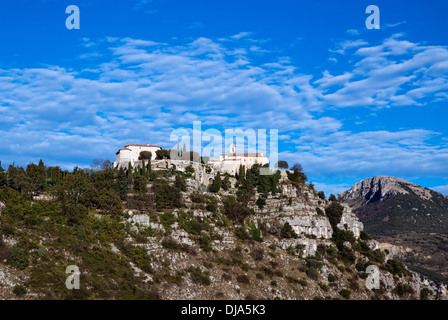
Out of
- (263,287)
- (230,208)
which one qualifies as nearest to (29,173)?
(230,208)

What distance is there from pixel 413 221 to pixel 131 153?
117 m

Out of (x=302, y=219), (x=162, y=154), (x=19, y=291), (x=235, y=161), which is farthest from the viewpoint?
(x=235, y=161)

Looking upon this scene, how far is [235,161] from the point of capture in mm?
107750

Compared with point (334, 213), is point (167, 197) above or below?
above

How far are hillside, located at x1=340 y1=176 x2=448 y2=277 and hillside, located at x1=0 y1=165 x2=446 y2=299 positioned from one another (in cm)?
4002

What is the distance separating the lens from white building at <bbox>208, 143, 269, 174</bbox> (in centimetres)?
10669

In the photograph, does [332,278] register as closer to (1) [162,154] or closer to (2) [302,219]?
(2) [302,219]

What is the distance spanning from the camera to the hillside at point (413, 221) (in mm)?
138000

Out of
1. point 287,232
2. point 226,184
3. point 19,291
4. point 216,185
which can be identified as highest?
point 226,184

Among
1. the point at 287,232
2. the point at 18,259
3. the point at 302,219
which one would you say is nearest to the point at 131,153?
the point at 287,232

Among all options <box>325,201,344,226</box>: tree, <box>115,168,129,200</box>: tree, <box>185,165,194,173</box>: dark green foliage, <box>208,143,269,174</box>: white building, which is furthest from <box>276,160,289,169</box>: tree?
<box>115,168,129,200</box>: tree

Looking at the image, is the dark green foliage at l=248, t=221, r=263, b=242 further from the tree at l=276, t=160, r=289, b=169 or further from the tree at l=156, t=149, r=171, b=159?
the tree at l=156, t=149, r=171, b=159
